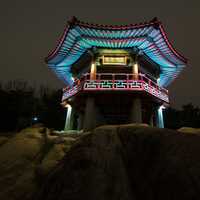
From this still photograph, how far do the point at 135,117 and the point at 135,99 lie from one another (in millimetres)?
1464

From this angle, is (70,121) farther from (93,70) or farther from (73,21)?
Result: (73,21)

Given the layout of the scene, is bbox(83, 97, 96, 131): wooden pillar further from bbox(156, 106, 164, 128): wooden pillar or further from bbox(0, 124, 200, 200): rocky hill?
bbox(156, 106, 164, 128): wooden pillar

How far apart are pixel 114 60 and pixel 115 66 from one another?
0.59 m

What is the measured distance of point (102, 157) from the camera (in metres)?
5.23

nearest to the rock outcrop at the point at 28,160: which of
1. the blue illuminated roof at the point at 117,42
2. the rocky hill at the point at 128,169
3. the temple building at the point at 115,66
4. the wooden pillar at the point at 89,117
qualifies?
the rocky hill at the point at 128,169

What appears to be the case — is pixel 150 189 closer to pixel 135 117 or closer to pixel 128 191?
pixel 128 191

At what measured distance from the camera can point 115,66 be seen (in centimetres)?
1705

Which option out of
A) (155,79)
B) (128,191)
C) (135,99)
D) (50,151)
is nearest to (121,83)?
(135,99)

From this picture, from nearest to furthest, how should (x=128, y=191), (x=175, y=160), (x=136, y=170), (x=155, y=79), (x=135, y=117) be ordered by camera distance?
(x=175, y=160) → (x=128, y=191) → (x=136, y=170) → (x=135, y=117) → (x=155, y=79)

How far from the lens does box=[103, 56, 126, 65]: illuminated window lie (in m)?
16.7

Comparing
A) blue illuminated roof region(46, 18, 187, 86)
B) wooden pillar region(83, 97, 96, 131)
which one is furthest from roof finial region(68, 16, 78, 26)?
wooden pillar region(83, 97, 96, 131)

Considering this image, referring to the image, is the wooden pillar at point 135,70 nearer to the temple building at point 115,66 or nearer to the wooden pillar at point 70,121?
the temple building at point 115,66

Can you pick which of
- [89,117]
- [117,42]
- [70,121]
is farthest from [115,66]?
[70,121]

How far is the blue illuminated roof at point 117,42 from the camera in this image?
14539 mm
